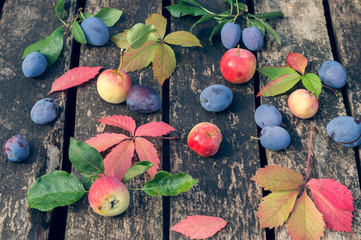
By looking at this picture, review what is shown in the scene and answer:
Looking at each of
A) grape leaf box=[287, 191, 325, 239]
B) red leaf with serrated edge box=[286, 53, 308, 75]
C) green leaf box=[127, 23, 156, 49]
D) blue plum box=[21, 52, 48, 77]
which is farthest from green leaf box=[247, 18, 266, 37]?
blue plum box=[21, 52, 48, 77]

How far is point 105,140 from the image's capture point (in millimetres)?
1198

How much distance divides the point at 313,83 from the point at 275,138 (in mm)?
269

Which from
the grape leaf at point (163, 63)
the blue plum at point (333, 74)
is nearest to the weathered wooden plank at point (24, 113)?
the grape leaf at point (163, 63)

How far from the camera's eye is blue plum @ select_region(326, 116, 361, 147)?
120 cm

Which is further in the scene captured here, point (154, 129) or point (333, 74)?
point (333, 74)

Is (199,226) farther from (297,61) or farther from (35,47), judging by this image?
(35,47)

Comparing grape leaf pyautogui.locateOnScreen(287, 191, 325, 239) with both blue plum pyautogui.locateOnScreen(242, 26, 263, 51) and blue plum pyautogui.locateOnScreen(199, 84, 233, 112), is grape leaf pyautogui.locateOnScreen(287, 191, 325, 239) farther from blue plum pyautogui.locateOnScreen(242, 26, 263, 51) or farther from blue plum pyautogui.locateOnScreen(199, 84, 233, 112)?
blue plum pyautogui.locateOnScreen(242, 26, 263, 51)

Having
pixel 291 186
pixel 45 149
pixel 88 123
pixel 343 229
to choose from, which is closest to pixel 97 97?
pixel 88 123

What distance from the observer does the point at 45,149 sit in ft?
4.02

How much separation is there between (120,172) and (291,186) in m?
0.53

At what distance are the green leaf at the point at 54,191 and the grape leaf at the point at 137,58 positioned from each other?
0.47 m

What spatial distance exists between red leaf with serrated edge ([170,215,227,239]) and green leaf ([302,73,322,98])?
21.7 inches

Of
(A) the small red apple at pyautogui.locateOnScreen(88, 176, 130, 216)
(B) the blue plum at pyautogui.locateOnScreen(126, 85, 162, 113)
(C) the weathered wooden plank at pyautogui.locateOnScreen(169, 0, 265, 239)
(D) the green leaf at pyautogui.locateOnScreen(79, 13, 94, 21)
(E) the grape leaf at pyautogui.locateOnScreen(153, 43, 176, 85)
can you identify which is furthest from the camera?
(D) the green leaf at pyautogui.locateOnScreen(79, 13, 94, 21)

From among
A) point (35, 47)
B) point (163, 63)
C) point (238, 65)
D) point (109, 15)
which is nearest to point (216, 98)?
point (238, 65)
